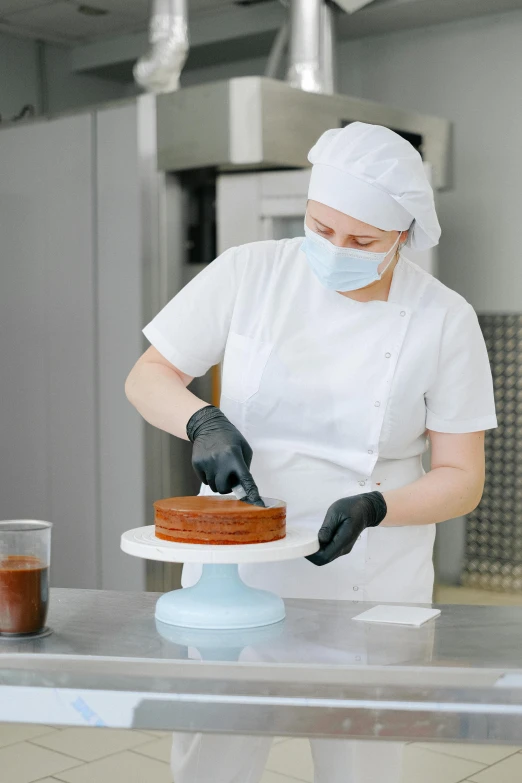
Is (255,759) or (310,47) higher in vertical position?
(310,47)

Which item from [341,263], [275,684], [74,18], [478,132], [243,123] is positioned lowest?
[275,684]

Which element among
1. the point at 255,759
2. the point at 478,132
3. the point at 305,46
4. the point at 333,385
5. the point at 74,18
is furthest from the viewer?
the point at 74,18

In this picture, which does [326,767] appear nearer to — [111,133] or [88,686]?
[88,686]

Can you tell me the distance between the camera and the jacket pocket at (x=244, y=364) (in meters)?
1.74

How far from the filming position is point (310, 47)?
3791 millimetres

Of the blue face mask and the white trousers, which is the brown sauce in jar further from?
the blue face mask

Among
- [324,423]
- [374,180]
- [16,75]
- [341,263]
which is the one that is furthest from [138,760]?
[16,75]

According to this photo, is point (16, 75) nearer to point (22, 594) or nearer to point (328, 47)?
point (328, 47)

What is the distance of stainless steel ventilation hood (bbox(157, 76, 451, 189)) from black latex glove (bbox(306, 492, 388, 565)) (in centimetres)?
189

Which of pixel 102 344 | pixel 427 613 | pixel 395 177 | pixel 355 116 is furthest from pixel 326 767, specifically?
pixel 355 116

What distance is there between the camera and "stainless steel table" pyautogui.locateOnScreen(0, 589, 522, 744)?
43.8 inches

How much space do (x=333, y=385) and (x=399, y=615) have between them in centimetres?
47

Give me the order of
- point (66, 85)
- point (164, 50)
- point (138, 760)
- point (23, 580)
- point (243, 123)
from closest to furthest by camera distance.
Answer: point (23, 580)
point (138, 760)
point (243, 123)
point (164, 50)
point (66, 85)

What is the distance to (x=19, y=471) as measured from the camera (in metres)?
3.84
